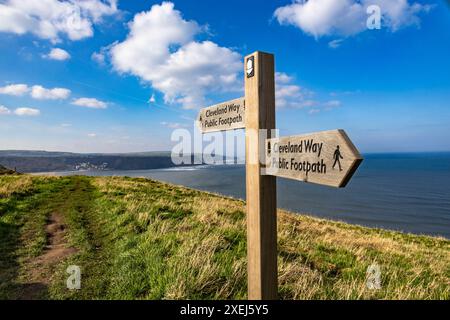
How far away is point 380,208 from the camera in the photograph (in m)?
63.0

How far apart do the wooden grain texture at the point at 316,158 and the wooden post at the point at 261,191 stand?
0.57 feet

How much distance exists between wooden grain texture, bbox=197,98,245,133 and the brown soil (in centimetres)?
357

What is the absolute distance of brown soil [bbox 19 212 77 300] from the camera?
4.22 metres

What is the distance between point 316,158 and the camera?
243cm

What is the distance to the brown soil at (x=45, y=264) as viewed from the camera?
13.9ft

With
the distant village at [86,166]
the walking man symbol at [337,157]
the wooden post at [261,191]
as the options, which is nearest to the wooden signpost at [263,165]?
the wooden post at [261,191]

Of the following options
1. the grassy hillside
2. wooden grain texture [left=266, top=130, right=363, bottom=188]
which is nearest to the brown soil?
the grassy hillside

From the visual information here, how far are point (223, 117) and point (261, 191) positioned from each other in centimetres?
142

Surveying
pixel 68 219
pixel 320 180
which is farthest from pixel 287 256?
pixel 68 219

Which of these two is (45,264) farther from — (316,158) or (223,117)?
(316,158)

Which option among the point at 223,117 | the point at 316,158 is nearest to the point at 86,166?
the point at 223,117
